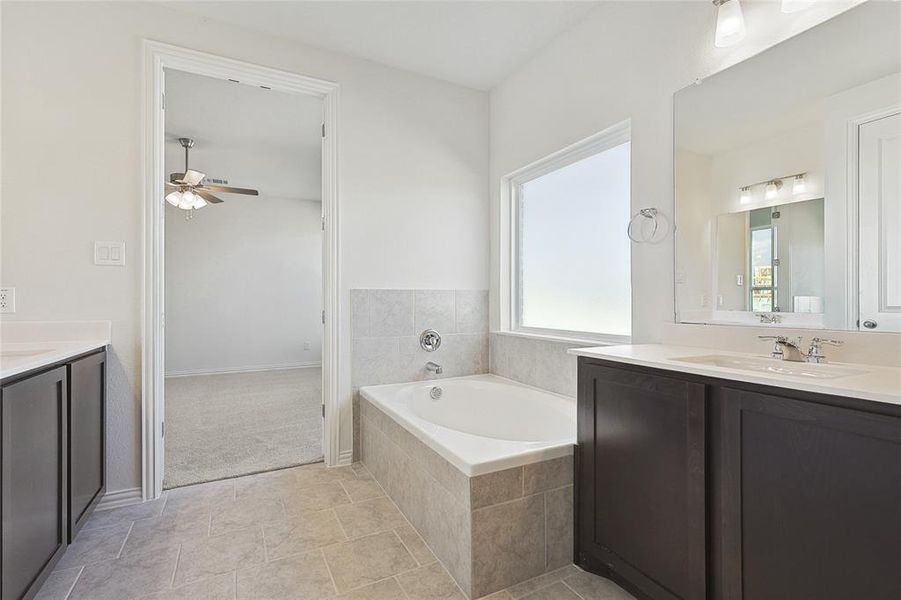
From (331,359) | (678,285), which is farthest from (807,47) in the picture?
(331,359)

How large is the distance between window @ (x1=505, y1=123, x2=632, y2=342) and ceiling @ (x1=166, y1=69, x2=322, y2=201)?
193 centimetres

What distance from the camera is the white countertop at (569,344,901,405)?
3.03 feet

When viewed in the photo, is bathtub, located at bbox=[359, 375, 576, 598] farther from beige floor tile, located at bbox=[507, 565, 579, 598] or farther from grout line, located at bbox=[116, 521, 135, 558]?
grout line, located at bbox=[116, 521, 135, 558]

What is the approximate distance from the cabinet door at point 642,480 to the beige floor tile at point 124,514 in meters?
2.06

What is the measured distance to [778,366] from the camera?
1376 mm

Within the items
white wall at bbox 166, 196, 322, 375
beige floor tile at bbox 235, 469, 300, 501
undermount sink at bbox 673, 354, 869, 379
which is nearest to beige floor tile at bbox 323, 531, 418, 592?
beige floor tile at bbox 235, 469, 300, 501

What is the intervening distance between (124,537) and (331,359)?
49.5 inches

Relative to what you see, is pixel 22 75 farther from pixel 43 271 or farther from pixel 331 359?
pixel 331 359

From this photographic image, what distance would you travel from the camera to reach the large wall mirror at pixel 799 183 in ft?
4.20

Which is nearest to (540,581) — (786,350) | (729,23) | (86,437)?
(786,350)

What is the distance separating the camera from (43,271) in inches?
79.6

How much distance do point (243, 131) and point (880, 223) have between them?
435 cm

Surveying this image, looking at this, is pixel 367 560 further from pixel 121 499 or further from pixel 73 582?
pixel 121 499

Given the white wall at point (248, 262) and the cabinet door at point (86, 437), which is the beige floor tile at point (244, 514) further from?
the white wall at point (248, 262)
